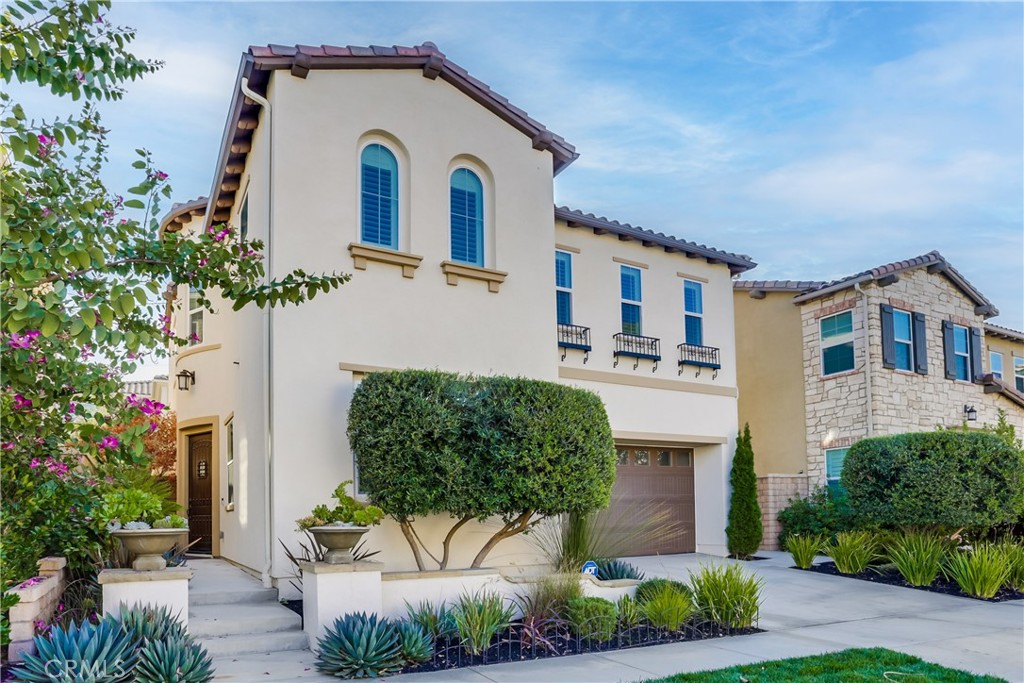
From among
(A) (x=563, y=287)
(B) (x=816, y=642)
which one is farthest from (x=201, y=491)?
(B) (x=816, y=642)

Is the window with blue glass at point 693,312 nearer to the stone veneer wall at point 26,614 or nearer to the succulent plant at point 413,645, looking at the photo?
the succulent plant at point 413,645

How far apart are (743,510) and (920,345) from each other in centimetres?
656

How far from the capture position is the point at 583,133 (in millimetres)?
13938

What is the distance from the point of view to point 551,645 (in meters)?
8.99

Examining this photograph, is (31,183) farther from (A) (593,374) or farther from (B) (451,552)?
(A) (593,374)

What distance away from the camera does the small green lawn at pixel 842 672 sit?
763 centimetres

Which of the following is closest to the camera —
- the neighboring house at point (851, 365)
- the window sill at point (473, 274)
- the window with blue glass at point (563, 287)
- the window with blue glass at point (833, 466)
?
the window sill at point (473, 274)

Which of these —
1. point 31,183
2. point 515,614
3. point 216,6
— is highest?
point 216,6

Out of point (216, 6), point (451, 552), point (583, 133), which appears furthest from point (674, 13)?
point (451, 552)

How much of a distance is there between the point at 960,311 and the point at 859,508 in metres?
9.11

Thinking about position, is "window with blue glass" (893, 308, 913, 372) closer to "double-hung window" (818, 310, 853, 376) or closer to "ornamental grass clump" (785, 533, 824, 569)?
"double-hung window" (818, 310, 853, 376)

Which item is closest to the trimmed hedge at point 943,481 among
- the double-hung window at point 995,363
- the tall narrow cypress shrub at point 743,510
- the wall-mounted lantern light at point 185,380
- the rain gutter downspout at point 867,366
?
the tall narrow cypress shrub at point 743,510

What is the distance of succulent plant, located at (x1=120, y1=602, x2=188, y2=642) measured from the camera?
7441 millimetres

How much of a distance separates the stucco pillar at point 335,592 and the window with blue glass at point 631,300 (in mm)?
9153
